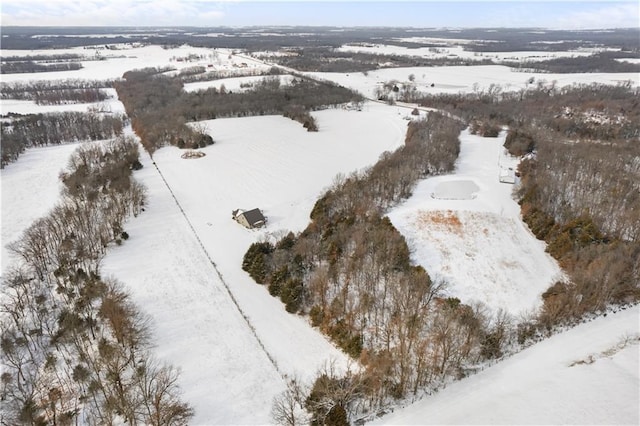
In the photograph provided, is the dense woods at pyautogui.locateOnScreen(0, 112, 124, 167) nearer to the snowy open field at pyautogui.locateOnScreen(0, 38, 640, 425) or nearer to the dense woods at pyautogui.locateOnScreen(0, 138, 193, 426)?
the snowy open field at pyautogui.locateOnScreen(0, 38, 640, 425)

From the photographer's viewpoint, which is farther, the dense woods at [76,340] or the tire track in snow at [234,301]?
the tire track in snow at [234,301]

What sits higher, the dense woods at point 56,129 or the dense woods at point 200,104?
the dense woods at point 200,104

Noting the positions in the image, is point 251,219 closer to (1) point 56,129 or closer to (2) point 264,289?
(2) point 264,289

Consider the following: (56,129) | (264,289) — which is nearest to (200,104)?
(56,129)

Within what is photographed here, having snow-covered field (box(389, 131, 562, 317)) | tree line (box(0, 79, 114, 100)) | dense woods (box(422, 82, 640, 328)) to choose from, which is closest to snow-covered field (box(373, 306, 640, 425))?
dense woods (box(422, 82, 640, 328))

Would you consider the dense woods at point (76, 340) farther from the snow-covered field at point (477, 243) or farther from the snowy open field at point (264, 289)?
the snow-covered field at point (477, 243)

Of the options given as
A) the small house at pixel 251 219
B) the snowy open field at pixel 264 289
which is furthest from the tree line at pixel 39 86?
the small house at pixel 251 219
